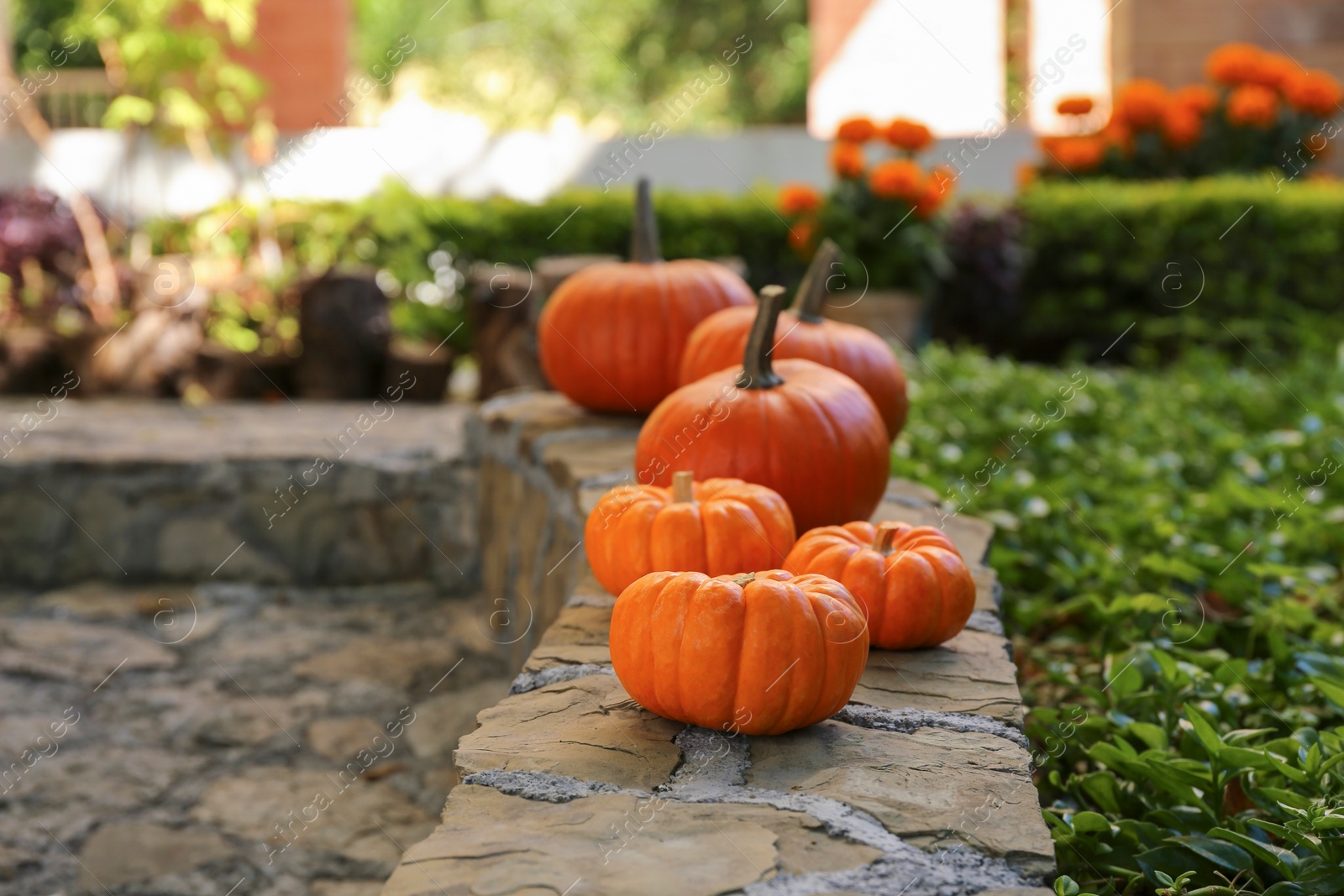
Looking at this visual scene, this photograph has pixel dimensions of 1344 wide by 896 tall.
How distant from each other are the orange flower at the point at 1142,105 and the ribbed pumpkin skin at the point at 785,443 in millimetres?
5655

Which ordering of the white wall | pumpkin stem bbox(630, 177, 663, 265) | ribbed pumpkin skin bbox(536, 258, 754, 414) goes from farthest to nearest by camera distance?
1. the white wall
2. pumpkin stem bbox(630, 177, 663, 265)
3. ribbed pumpkin skin bbox(536, 258, 754, 414)

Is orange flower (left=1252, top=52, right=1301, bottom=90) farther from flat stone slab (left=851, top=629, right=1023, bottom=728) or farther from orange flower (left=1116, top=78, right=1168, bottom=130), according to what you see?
flat stone slab (left=851, top=629, right=1023, bottom=728)

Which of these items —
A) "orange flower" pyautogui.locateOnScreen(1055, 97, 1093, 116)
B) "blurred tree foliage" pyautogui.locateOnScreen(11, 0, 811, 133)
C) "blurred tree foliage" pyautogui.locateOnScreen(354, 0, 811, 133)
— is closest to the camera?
"orange flower" pyautogui.locateOnScreen(1055, 97, 1093, 116)

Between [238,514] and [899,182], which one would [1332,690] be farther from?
[899,182]

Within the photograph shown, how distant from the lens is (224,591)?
12.8 feet

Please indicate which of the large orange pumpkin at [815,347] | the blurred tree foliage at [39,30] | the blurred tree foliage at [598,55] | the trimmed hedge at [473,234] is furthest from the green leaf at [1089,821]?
the blurred tree foliage at [598,55]

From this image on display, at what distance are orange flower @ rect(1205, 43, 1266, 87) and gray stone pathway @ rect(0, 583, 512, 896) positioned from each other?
565 centimetres

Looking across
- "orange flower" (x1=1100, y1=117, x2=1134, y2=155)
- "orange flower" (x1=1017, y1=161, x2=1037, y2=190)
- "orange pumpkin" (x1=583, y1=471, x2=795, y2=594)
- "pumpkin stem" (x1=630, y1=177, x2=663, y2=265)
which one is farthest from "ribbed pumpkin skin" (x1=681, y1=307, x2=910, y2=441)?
"orange flower" (x1=1100, y1=117, x2=1134, y2=155)

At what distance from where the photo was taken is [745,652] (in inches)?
55.8

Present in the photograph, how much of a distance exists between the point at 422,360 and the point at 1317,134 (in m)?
5.49

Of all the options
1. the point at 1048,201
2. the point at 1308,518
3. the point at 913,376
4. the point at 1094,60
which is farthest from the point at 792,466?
the point at 1094,60

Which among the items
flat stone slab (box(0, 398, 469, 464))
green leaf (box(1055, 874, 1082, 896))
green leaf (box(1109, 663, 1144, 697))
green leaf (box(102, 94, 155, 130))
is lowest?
flat stone slab (box(0, 398, 469, 464))

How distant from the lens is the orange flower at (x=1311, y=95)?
7.02m

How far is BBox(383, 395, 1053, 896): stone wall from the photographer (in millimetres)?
1135
